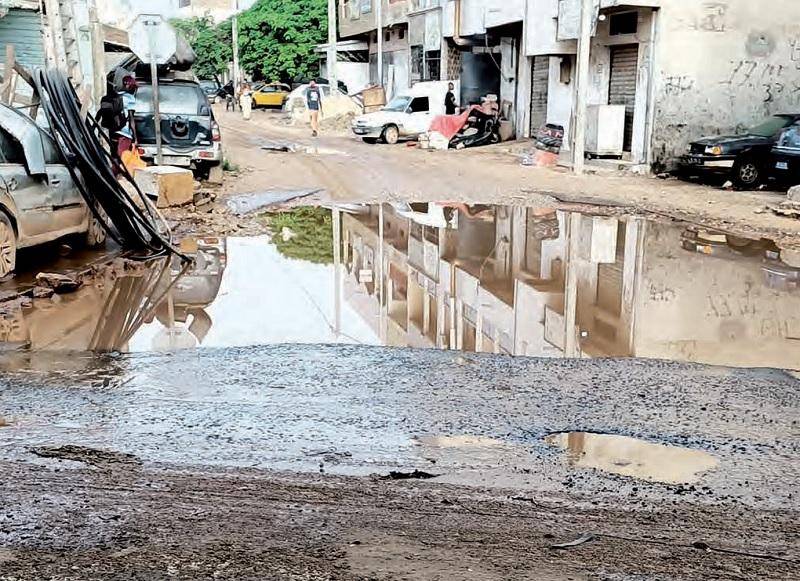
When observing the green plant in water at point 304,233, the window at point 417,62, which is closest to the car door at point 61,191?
the green plant in water at point 304,233

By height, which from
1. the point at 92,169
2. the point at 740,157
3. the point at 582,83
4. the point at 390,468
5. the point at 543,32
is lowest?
the point at 390,468

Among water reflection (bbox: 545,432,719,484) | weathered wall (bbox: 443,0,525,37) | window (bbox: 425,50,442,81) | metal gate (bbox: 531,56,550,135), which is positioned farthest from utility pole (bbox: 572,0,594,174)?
water reflection (bbox: 545,432,719,484)

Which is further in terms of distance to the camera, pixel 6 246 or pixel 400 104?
pixel 400 104

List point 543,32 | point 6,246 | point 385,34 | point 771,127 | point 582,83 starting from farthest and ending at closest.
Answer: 1. point 385,34
2. point 543,32
3. point 582,83
4. point 771,127
5. point 6,246

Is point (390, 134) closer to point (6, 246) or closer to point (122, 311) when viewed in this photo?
point (6, 246)

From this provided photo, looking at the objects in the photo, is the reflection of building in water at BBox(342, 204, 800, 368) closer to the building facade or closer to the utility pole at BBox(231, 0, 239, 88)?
the building facade

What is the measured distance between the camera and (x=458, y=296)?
8.87 meters

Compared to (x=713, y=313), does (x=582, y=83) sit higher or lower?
higher

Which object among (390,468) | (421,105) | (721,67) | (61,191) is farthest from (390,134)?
(390,468)

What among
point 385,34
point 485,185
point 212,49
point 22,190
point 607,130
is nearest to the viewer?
point 22,190

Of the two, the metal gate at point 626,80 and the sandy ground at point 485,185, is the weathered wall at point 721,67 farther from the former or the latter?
the sandy ground at point 485,185

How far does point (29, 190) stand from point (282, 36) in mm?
49646

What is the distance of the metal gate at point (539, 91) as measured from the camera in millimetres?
28047

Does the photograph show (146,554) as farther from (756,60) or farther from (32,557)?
(756,60)
